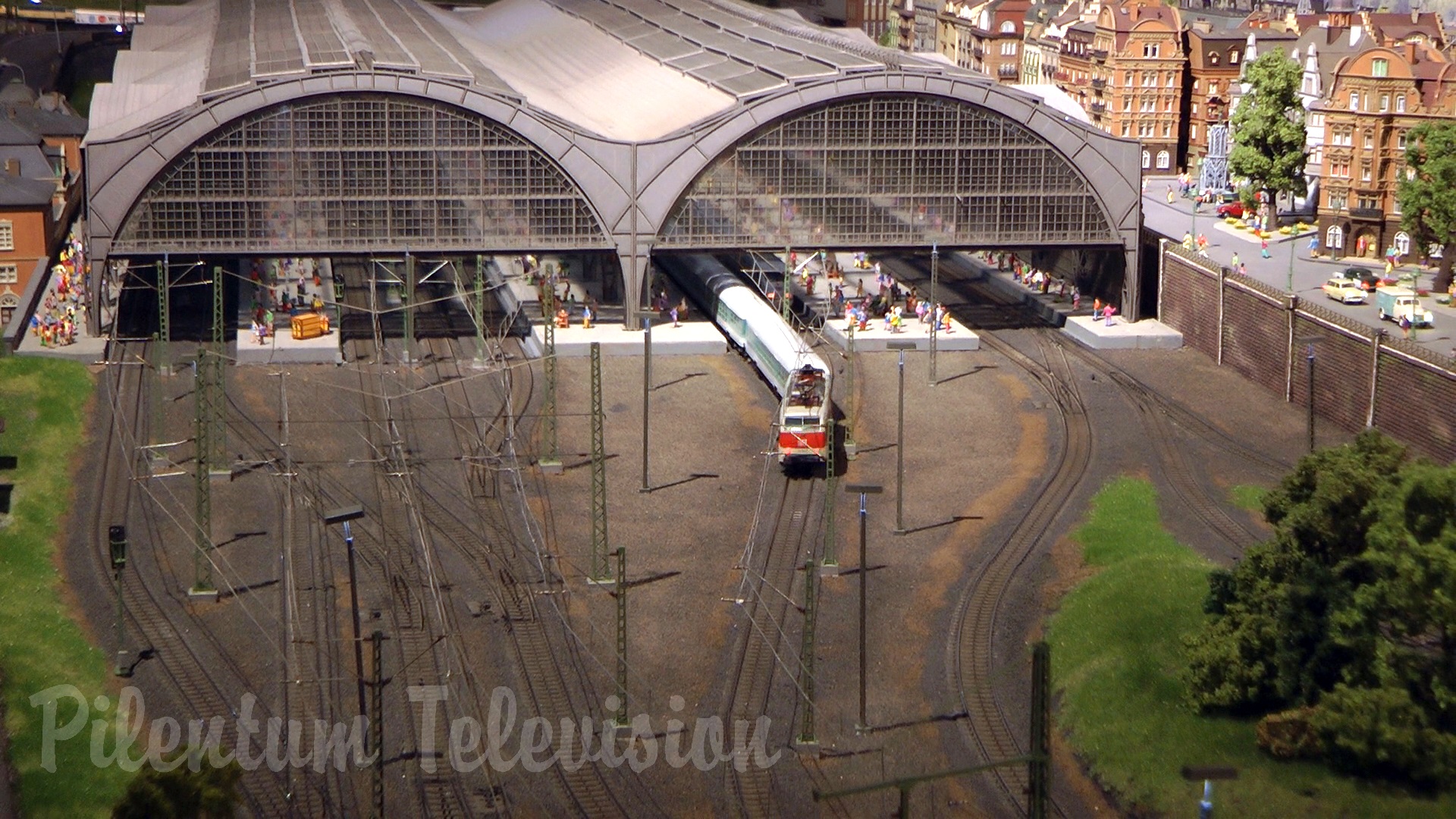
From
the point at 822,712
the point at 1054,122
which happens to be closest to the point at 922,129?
the point at 1054,122

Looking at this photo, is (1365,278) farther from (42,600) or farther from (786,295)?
(42,600)

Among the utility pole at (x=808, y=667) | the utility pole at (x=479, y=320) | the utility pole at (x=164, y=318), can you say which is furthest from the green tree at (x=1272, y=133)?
the utility pole at (x=808, y=667)

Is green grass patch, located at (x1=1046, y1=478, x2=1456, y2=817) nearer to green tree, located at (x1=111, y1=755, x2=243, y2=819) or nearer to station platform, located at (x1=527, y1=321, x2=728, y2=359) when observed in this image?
green tree, located at (x1=111, y1=755, x2=243, y2=819)

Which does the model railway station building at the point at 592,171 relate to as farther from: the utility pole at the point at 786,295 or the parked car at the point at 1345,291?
the parked car at the point at 1345,291

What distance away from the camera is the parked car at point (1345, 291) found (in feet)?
249

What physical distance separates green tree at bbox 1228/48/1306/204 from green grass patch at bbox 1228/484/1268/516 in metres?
41.5

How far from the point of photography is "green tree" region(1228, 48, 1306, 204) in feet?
310

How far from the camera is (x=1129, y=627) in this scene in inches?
1797

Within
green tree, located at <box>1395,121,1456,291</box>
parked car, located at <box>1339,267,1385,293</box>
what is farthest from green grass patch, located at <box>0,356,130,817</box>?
green tree, located at <box>1395,121,1456,291</box>

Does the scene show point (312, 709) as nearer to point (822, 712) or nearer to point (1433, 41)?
point (822, 712)

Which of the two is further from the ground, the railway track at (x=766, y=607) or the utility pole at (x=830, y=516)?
the utility pole at (x=830, y=516)

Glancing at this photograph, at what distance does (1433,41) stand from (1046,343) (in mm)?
49116

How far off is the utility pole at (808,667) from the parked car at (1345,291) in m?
42.1

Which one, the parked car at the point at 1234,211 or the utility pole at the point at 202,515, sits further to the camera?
the parked car at the point at 1234,211
